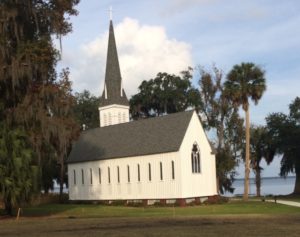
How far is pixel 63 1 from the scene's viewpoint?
35.4 metres

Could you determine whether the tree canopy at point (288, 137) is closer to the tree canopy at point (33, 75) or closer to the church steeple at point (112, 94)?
the church steeple at point (112, 94)

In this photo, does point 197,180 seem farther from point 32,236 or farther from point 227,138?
point 32,236

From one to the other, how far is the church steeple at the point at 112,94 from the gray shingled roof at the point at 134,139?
4940 mm

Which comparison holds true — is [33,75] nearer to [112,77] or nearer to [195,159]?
[195,159]

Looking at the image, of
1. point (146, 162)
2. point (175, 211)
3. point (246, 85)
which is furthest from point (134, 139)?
point (175, 211)

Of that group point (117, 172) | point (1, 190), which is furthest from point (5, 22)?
point (117, 172)

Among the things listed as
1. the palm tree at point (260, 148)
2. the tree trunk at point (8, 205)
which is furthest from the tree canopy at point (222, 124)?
the tree trunk at point (8, 205)

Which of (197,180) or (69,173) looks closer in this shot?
(197,180)

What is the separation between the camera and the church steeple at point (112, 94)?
234 feet

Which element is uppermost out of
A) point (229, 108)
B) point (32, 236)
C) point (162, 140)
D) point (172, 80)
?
point (172, 80)

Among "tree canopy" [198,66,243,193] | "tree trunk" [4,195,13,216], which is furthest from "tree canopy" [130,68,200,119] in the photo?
"tree trunk" [4,195,13,216]

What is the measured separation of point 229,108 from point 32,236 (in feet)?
183

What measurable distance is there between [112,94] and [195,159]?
2142 centimetres

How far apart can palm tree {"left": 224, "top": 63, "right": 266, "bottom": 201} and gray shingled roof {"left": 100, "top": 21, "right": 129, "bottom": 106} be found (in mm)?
17269
